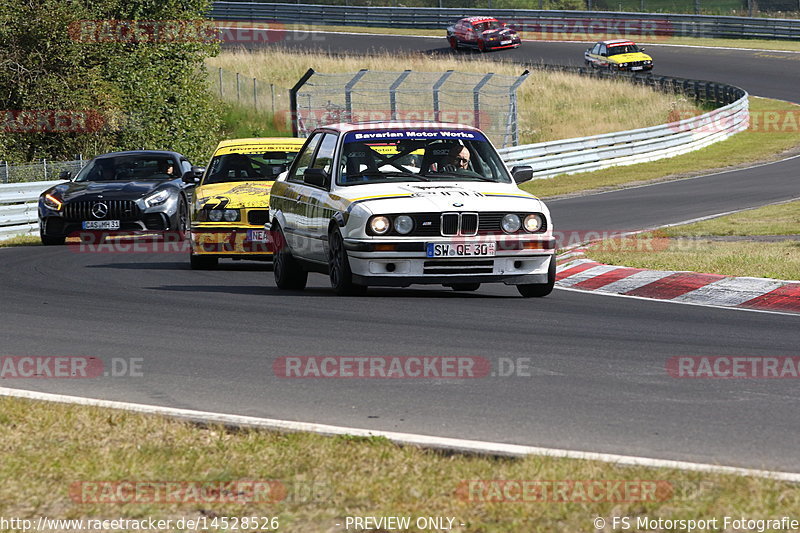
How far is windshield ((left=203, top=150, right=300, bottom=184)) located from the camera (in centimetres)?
1523

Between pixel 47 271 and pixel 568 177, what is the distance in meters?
18.8

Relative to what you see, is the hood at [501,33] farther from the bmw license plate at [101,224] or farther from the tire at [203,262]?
the tire at [203,262]

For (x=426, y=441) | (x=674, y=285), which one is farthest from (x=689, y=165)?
(x=426, y=441)

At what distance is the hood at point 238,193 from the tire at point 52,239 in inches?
183

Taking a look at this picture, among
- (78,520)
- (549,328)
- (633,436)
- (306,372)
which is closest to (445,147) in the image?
(549,328)

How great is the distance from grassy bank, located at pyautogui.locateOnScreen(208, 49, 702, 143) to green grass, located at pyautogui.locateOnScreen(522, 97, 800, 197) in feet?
13.2

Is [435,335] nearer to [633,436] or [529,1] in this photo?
[633,436]

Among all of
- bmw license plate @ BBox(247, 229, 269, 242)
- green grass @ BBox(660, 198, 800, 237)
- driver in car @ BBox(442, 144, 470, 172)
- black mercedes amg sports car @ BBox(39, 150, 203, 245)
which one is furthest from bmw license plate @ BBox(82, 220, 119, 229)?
driver in car @ BBox(442, 144, 470, 172)

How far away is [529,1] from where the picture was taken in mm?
69688

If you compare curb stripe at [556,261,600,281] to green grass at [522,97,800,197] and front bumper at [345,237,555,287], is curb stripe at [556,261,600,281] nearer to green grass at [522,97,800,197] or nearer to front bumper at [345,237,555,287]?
front bumper at [345,237,555,287]

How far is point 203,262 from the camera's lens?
1473 centimetres

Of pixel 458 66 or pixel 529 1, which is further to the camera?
pixel 529 1

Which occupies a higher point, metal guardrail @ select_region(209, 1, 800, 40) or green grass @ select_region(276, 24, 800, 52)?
metal guardrail @ select_region(209, 1, 800, 40)

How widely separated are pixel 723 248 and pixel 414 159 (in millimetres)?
4594
